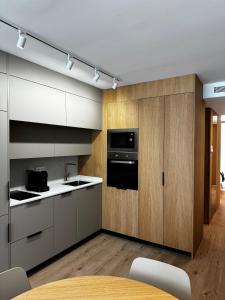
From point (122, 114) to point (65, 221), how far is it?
74.9 inches

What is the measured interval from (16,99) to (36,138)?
64 cm

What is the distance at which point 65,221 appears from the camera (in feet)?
10.1

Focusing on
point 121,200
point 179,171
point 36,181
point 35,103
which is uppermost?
point 35,103

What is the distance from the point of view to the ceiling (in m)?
1.58

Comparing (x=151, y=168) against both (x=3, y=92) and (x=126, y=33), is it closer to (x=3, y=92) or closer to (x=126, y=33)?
(x=126, y=33)

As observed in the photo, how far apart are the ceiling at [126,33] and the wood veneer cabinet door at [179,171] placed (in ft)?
1.76

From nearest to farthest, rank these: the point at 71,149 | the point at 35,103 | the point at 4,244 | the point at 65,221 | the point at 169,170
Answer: the point at 4,244, the point at 35,103, the point at 65,221, the point at 169,170, the point at 71,149

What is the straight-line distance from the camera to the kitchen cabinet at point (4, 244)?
2294 mm

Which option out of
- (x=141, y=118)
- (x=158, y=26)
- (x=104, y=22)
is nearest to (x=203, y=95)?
(x=141, y=118)

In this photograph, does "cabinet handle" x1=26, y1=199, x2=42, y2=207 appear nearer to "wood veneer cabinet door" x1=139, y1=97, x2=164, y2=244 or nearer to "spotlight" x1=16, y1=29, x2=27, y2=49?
"wood veneer cabinet door" x1=139, y1=97, x2=164, y2=244

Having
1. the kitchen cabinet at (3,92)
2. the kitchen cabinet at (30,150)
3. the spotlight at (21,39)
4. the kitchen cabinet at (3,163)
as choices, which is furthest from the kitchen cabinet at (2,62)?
the kitchen cabinet at (30,150)

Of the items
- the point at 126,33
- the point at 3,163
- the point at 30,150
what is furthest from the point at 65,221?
the point at 126,33

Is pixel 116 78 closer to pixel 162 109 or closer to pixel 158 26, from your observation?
pixel 162 109

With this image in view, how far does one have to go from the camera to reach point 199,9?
5.25ft
